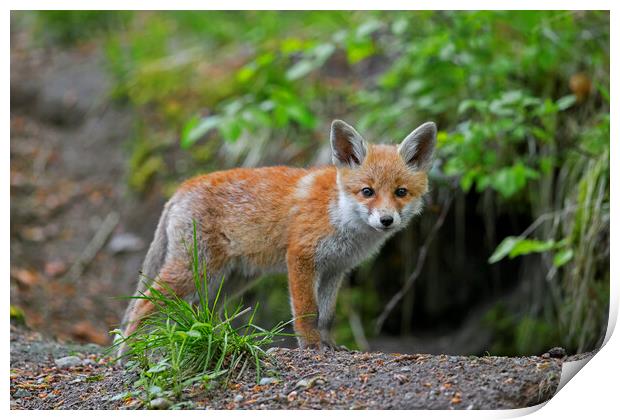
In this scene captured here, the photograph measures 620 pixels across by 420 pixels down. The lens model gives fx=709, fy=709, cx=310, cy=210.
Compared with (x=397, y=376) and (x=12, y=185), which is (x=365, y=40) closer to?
(x=397, y=376)

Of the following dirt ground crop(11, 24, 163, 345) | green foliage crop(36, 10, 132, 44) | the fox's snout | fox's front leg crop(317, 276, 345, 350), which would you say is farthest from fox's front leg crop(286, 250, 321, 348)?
green foliage crop(36, 10, 132, 44)

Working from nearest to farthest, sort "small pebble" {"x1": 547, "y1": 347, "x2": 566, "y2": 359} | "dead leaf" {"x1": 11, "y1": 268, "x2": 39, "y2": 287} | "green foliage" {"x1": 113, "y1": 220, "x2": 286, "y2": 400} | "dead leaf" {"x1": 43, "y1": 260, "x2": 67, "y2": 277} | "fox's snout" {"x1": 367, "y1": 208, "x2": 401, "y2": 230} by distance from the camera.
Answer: "green foliage" {"x1": 113, "y1": 220, "x2": 286, "y2": 400} → "small pebble" {"x1": 547, "y1": 347, "x2": 566, "y2": 359} → "fox's snout" {"x1": 367, "y1": 208, "x2": 401, "y2": 230} → "dead leaf" {"x1": 11, "y1": 268, "x2": 39, "y2": 287} → "dead leaf" {"x1": 43, "y1": 260, "x2": 67, "y2": 277}

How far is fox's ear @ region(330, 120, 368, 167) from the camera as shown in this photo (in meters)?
4.52

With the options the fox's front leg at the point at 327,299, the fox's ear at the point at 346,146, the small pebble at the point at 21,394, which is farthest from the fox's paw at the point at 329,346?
the small pebble at the point at 21,394

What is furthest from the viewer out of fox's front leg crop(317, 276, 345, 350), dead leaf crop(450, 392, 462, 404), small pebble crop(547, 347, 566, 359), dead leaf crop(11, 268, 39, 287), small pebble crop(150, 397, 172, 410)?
dead leaf crop(11, 268, 39, 287)

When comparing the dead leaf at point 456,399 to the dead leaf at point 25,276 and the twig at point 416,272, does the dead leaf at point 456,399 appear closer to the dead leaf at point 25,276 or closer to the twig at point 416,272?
the twig at point 416,272

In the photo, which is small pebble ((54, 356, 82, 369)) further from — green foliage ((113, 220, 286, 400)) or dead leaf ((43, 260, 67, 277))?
dead leaf ((43, 260, 67, 277))

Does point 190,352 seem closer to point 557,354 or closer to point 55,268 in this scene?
point 557,354

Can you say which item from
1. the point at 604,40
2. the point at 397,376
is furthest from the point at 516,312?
the point at 397,376

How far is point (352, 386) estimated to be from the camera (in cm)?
353

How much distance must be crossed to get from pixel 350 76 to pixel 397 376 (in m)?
5.61

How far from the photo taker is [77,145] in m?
9.42

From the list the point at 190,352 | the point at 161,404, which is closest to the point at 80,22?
the point at 190,352

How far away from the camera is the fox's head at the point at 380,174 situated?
4.45 metres
